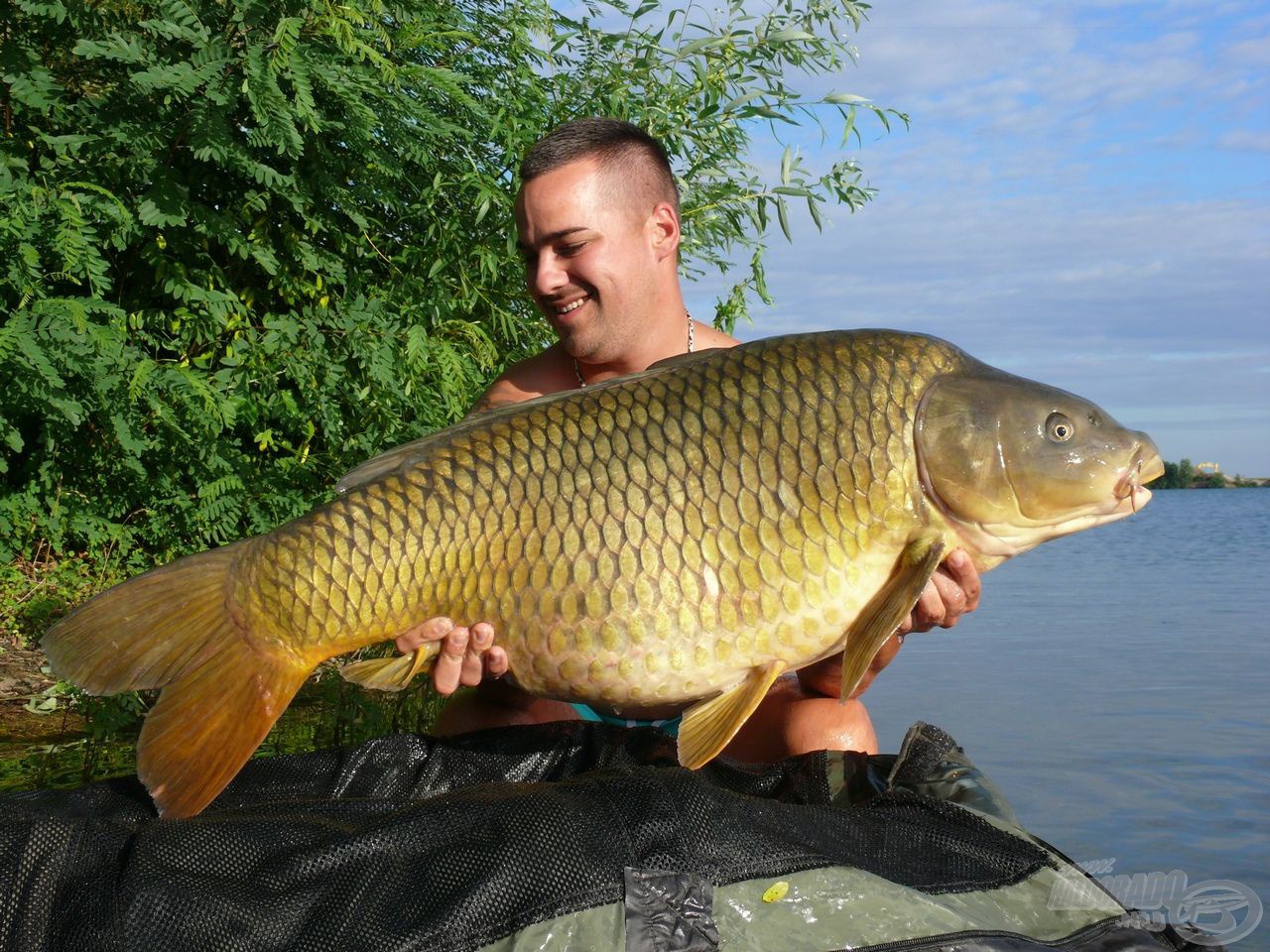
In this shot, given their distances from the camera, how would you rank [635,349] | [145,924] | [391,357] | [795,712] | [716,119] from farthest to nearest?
1. [716,119]
2. [391,357]
3. [635,349]
4. [795,712]
5. [145,924]

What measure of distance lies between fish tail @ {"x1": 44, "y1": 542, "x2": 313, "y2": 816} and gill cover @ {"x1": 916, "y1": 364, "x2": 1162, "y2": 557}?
98 cm

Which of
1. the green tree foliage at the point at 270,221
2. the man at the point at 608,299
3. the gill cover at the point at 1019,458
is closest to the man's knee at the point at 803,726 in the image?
the man at the point at 608,299

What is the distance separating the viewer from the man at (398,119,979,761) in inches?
88.1

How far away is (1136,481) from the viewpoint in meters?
1.81

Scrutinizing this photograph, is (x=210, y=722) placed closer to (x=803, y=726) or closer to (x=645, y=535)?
(x=645, y=535)

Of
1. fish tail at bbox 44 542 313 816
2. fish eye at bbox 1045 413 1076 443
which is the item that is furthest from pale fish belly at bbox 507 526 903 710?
fish tail at bbox 44 542 313 816

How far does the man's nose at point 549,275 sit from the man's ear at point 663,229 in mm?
236

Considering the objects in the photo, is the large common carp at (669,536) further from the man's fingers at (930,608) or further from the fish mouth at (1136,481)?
the man's fingers at (930,608)

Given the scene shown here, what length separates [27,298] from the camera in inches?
136

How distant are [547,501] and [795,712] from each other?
748 millimetres

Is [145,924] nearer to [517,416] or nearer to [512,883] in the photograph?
[512,883]

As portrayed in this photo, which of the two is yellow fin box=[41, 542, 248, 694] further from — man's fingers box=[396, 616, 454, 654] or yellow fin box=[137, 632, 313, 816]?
man's fingers box=[396, 616, 454, 654]

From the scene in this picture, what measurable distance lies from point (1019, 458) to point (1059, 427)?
0.08 metres

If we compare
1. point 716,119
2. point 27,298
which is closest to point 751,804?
point 27,298
